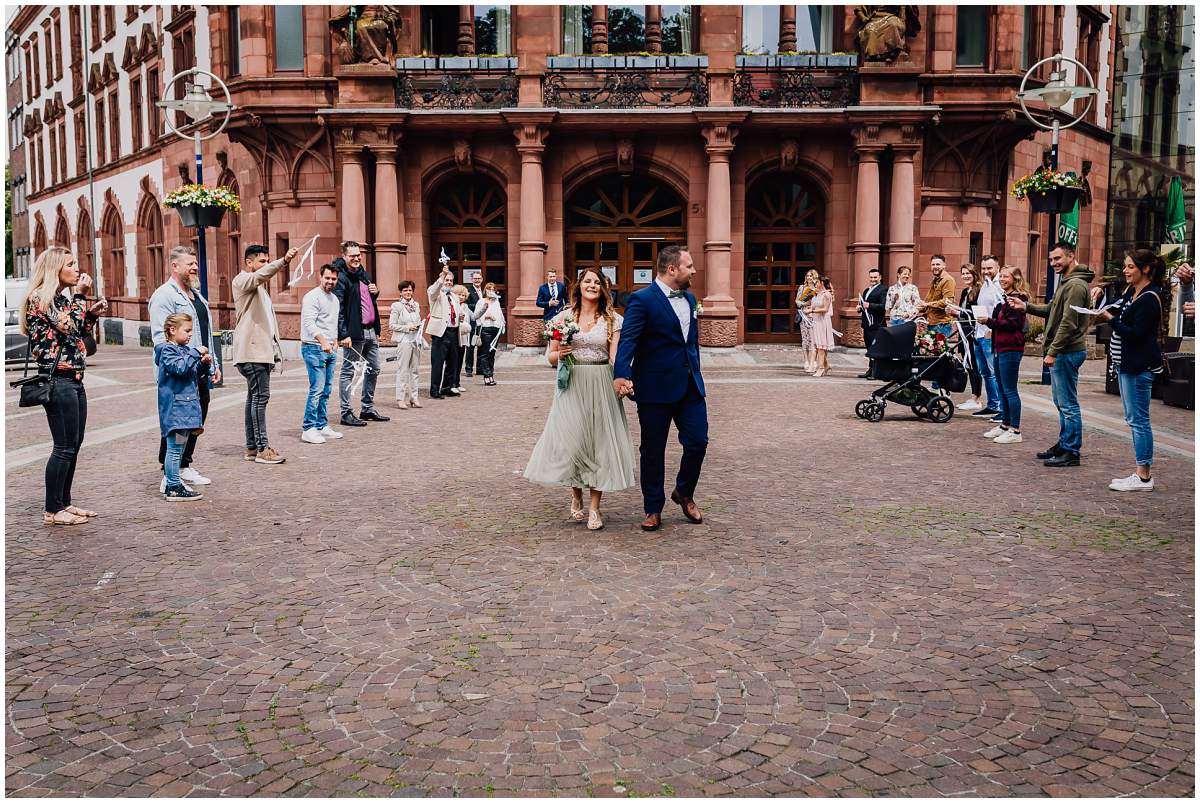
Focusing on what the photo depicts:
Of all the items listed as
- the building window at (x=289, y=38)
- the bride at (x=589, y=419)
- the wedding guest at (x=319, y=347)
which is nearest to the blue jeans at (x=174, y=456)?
the bride at (x=589, y=419)

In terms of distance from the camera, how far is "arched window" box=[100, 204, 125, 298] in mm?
42750

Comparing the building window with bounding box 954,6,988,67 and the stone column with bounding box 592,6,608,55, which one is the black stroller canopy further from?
the building window with bounding box 954,6,988,67

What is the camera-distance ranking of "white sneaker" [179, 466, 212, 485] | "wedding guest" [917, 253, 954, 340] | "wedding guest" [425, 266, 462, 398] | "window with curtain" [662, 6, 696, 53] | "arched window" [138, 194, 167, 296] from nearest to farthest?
"white sneaker" [179, 466, 212, 485] → "wedding guest" [917, 253, 954, 340] → "wedding guest" [425, 266, 462, 398] → "window with curtain" [662, 6, 696, 53] → "arched window" [138, 194, 167, 296]

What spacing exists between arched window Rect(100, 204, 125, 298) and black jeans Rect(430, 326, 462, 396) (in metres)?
30.4

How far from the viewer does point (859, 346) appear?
26.6 metres

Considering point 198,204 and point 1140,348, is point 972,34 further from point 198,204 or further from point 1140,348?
point 1140,348

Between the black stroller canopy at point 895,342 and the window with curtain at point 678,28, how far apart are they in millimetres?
16022

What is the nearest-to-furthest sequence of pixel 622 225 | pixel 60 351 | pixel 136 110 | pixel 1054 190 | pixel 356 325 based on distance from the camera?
pixel 60 351
pixel 356 325
pixel 1054 190
pixel 622 225
pixel 136 110

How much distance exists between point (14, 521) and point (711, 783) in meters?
6.38

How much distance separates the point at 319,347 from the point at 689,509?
591 centimetres

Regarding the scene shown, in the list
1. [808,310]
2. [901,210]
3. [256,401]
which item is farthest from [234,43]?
[256,401]

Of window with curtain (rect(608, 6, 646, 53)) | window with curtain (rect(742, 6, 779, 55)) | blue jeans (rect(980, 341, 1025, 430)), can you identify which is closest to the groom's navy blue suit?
blue jeans (rect(980, 341, 1025, 430))

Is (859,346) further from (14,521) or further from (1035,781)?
(1035,781)

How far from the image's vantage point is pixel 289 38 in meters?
27.7
